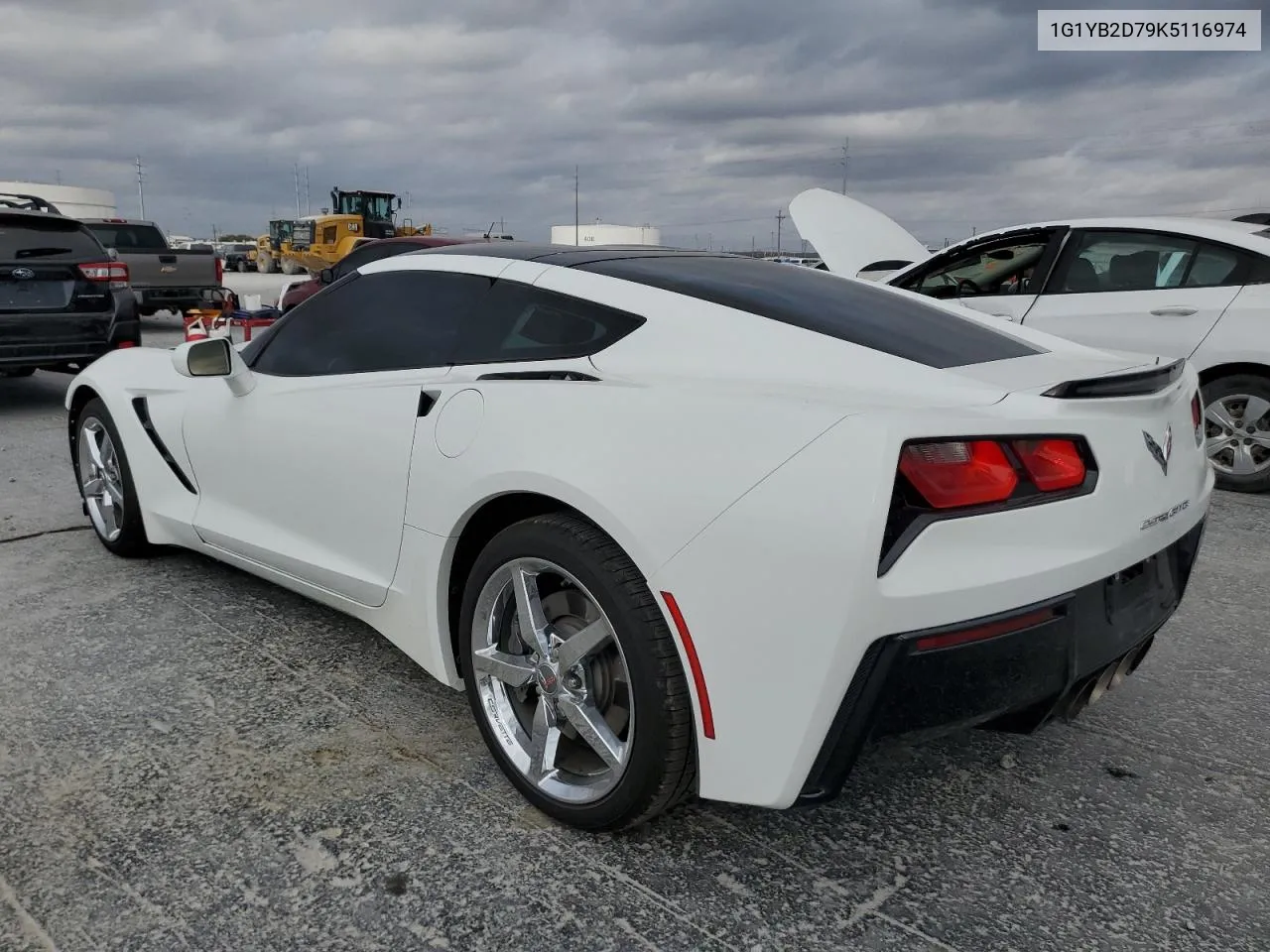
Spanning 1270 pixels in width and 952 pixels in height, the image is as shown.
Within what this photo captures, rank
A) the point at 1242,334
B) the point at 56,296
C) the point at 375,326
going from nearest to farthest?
the point at 375,326 < the point at 1242,334 < the point at 56,296

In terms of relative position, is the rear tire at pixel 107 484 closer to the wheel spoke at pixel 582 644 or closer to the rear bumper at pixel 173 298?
the wheel spoke at pixel 582 644

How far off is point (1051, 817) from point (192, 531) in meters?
2.97

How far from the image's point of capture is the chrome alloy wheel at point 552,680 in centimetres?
223

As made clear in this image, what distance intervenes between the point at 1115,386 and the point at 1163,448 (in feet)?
0.69

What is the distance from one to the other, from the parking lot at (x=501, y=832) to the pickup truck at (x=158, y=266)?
1280 cm

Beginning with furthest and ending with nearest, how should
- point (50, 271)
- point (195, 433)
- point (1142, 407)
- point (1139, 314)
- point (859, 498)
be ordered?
1. point (50, 271)
2. point (1139, 314)
3. point (195, 433)
4. point (1142, 407)
5. point (859, 498)

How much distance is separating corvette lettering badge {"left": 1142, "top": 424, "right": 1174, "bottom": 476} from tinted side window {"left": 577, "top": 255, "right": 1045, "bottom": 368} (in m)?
0.41

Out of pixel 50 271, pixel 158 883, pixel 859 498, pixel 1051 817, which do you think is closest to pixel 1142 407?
pixel 859 498

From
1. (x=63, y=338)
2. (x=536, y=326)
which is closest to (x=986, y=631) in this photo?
(x=536, y=326)

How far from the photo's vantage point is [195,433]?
3.58m

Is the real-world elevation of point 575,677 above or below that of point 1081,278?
below

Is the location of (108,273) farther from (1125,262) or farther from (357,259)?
(1125,262)

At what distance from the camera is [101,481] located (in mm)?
4309

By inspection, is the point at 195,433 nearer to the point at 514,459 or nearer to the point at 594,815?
the point at 514,459
